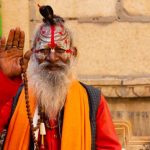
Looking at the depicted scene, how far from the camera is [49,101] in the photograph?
4418 millimetres

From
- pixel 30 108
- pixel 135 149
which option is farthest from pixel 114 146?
pixel 135 149

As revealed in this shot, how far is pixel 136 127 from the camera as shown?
6.33 metres

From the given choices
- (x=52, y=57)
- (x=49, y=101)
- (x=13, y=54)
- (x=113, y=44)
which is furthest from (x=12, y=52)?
(x=113, y=44)

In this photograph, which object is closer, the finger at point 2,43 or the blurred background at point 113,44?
the finger at point 2,43

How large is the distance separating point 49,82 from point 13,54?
0.31 meters

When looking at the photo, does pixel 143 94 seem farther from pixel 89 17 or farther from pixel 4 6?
pixel 4 6

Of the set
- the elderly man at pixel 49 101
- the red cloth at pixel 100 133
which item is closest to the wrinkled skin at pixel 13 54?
the elderly man at pixel 49 101

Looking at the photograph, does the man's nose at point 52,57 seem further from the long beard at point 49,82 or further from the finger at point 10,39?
the finger at point 10,39

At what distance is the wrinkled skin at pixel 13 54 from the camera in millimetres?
4352

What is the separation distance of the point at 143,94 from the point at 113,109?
31cm

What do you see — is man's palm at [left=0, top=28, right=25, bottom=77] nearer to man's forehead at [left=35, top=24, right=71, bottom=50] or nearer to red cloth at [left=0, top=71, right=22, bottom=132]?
red cloth at [left=0, top=71, right=22, bottom=132]

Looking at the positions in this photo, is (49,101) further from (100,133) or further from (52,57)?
(100,133)

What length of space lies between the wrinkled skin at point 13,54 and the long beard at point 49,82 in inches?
4.7

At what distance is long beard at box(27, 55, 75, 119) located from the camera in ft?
14.5
